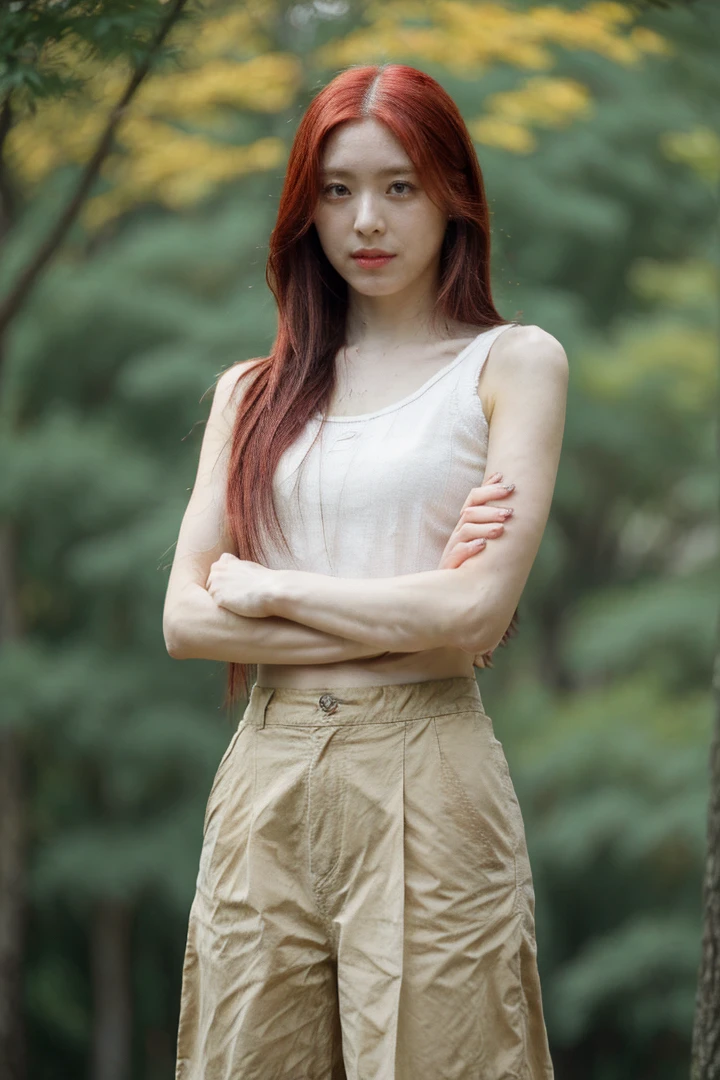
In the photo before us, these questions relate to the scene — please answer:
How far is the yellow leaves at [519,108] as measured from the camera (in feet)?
20.6

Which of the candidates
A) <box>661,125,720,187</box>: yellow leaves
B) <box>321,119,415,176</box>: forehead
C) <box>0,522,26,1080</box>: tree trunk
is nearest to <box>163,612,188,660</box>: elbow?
<box>321,119,415,176</box>: forehead

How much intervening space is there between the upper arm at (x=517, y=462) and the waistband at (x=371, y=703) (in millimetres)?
84

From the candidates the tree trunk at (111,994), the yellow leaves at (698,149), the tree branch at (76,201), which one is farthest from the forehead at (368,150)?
the tree trunk at (111,994)

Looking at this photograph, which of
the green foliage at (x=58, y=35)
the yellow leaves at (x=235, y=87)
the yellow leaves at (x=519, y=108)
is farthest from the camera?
the yellow leaves at (x=519, y=108)

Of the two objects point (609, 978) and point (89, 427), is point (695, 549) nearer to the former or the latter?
point (609, 978)

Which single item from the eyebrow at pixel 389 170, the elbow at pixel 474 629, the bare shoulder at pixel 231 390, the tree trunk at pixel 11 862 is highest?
the eyebrow at pixel 389 170

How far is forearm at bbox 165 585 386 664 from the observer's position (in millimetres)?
1710

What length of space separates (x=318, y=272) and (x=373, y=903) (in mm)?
907

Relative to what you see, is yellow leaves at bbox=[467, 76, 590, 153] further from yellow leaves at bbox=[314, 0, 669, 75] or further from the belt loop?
the belt loop

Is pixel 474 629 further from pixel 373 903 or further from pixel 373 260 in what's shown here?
pixel 373 260

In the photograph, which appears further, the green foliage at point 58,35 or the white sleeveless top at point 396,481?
the green foliage at point 58,35

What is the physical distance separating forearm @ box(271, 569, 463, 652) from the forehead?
0.55 m

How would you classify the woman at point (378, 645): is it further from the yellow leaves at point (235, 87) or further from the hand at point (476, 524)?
the yellow leaves at point (235, 87)

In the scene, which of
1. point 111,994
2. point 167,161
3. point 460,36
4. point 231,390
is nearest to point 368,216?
point 231,390
